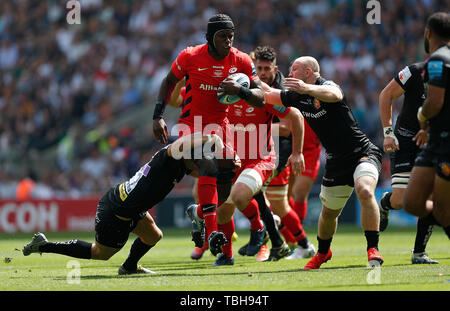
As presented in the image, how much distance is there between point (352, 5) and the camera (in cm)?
2114

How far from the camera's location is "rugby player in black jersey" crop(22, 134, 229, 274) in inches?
295

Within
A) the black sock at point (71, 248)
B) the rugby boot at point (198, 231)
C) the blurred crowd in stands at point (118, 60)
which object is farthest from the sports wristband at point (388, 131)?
the blurred crowd in stands at point (118, 60)

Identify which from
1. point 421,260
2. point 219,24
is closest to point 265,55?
point 219,24

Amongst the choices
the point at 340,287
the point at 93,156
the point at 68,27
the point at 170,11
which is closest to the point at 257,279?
the point at 340,287

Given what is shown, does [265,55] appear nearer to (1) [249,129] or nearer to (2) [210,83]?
(1) [249,129]

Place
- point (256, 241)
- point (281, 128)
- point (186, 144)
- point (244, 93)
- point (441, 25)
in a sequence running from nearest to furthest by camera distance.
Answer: point (441, 25)
point (186, 144)
point (244, 93)
point (256, 241)
point (281, 128)

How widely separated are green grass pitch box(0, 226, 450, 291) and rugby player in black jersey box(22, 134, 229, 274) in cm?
31

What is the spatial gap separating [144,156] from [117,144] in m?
1.26

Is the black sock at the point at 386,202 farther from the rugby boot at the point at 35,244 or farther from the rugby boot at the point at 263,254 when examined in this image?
the rugby boot at the point at 35,244

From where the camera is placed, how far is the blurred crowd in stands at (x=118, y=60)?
66.4ft

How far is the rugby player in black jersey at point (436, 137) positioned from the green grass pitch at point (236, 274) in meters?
0.68

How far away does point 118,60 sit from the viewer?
2441 centimetres

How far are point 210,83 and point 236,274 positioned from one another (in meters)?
2.33
